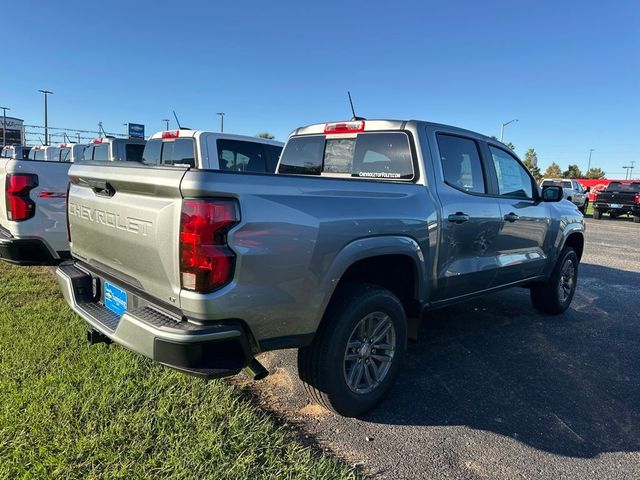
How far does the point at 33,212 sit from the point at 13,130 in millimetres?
52710

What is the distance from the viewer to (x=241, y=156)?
691 centimetres

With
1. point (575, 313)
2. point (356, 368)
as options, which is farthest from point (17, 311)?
point (575, 313)

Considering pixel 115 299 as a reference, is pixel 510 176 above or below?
above

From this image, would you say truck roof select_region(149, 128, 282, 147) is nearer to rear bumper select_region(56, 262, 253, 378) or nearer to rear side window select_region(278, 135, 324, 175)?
rear side window select_region(278, 135, 324, 175)

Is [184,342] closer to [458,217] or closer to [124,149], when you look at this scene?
[458,217]

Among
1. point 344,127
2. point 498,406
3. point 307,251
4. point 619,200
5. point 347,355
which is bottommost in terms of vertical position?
point 498,406

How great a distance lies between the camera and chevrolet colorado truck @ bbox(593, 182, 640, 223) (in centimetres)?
2141

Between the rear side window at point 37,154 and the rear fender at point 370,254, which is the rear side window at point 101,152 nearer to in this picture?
the rear fender at point 370,254

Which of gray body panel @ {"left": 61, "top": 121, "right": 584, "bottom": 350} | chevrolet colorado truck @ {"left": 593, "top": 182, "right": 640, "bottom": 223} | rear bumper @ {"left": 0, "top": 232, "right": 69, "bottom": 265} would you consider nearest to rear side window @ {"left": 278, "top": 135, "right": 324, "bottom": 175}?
gray body panel @ {"left": 61, "top": 121, "right": 584, "bottom": 350}

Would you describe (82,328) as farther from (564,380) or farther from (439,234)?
(564,380)

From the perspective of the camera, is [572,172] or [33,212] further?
[572,172]

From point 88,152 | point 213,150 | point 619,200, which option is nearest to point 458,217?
point 213,150

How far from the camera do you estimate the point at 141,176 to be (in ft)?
8.20

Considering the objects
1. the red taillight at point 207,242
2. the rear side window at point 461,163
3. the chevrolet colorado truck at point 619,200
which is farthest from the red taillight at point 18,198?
the chevrolet colorado truck at point 619,200
